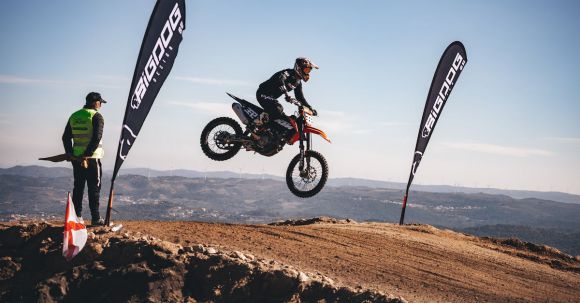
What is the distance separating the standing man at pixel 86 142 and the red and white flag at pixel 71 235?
1.16 meters

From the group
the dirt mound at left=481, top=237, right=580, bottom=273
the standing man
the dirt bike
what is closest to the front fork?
the dirt bike

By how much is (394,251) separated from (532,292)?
118 inches

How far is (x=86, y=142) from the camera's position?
961cm

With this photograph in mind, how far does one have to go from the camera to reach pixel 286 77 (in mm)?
11727

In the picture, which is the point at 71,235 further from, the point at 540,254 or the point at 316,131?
the point at 540,254

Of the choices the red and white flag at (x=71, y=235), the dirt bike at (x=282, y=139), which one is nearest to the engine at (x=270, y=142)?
the dirt bike at (x=282, y=139)

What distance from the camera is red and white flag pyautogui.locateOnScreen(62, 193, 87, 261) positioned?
841 centimetres

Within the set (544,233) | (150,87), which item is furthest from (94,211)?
(544,233)

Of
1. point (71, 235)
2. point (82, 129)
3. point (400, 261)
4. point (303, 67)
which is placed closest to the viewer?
point (71, 235)

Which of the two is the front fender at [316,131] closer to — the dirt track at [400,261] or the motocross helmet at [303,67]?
the motocross helmet at [303,67]

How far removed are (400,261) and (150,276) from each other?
5.28 m

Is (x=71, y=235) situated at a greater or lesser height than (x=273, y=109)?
lesser

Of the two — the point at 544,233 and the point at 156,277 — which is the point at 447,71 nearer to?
the point at 156,277

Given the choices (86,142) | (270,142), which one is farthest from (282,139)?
(86,142)
